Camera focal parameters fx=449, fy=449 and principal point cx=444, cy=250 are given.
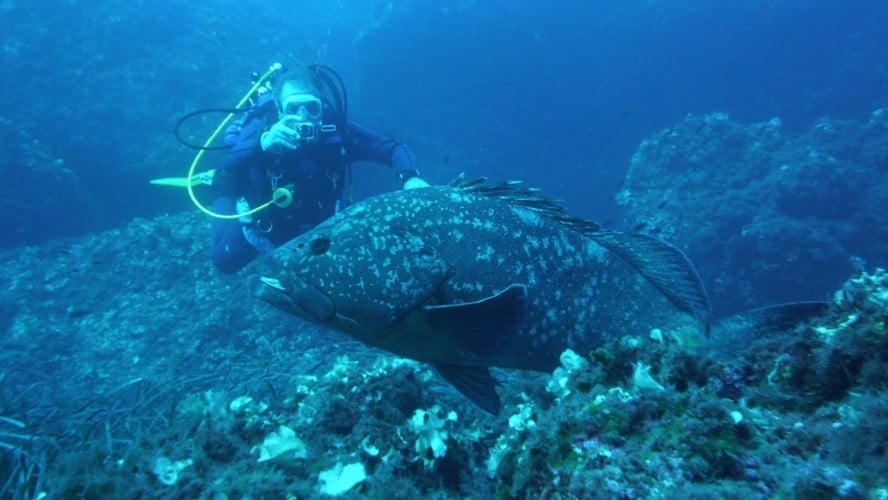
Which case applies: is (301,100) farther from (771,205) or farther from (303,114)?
(771,205)

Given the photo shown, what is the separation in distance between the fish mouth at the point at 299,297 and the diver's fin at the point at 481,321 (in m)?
0.63

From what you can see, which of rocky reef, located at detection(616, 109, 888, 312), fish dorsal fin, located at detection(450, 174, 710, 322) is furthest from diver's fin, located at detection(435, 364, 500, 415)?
rocky reef, located at detection(616, 109, 888, 312)

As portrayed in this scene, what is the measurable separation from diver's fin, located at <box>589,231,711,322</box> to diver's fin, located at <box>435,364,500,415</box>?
137 cm

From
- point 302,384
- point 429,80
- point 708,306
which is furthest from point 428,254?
point 429,80

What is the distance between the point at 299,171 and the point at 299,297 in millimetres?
4784

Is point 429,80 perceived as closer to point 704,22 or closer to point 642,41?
point 642,41

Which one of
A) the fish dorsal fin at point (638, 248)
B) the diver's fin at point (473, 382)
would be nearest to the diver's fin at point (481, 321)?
the diver's fin at point (473, 382)

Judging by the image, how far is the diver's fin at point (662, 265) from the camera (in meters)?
3.36

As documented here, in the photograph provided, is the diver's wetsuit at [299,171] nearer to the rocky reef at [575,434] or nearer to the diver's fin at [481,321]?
the rocky reef at [575,434]

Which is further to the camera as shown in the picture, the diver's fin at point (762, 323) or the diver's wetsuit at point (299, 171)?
the diver's wetsuit at point (299, 171)

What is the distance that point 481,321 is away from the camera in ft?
9.04

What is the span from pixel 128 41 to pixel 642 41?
24.0 metres

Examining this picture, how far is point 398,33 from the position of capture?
23984mm

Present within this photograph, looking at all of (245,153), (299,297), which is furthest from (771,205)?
(299,297)
